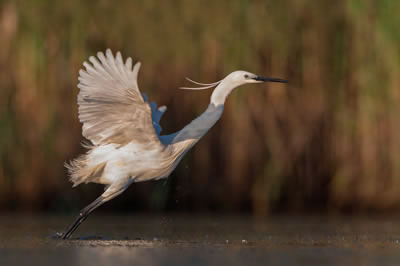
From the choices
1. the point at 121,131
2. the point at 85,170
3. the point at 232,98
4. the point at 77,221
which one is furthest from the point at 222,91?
the point at 232,98

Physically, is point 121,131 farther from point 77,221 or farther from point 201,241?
point 201,241

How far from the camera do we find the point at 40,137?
309 inches

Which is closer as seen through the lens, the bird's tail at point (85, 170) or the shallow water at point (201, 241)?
the shallow water at point (201, 241)

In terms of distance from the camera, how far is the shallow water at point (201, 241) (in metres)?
4.90

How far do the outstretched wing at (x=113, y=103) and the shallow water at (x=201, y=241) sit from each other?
757mm

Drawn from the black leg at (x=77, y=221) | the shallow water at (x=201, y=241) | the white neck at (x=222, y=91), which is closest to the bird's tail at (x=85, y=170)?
the black leg at (x=77, y=221)

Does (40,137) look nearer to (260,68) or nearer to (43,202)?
(43,202)

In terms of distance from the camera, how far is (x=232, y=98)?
801cm

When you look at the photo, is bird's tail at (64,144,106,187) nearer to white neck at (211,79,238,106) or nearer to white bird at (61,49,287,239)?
white bird at (61,49,287,239)

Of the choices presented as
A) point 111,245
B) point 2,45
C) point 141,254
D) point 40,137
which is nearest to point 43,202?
point 40,137

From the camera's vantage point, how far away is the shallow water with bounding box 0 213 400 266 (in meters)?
4.90

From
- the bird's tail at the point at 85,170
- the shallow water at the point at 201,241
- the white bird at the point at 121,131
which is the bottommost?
the shallow water at the point at 201,241

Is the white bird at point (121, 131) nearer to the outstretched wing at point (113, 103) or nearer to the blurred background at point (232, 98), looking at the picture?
the outstretched wing at point (113, 103)

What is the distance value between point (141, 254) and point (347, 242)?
1546 mm
